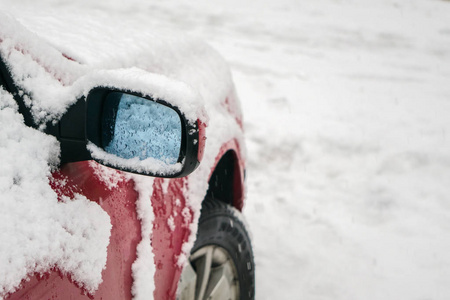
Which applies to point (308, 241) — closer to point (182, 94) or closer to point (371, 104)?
point (182, 94)

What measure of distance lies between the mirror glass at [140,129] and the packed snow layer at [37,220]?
0.47 ft

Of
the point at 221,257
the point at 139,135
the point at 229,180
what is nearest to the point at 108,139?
the point at 139,135

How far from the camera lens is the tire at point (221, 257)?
6.06ft

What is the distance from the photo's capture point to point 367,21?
884 centimetres

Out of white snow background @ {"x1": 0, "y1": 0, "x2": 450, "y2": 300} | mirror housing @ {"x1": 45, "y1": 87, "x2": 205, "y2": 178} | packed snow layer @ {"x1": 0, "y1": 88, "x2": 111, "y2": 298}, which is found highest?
mirror housing @ {"x1": 45, "y1": 87, "x2": 205, "y2": 178}

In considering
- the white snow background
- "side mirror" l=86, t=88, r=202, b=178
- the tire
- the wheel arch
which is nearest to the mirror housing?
"side mirror" l=86, t=88, r=202, b=178

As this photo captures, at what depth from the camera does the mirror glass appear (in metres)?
0.93

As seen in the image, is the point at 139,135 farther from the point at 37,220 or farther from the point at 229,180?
the point at 229,180

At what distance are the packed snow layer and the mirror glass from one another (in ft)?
0.47

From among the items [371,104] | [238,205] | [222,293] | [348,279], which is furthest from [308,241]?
[371,104]

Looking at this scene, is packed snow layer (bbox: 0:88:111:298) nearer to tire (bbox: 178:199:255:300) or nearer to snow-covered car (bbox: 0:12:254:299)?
snow-covered car (bbox: 0:12:254:299)

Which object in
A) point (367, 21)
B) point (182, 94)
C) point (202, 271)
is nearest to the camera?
point (182, 94)

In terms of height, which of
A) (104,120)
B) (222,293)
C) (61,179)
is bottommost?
(222,293)

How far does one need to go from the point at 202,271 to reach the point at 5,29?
52.3 inches
